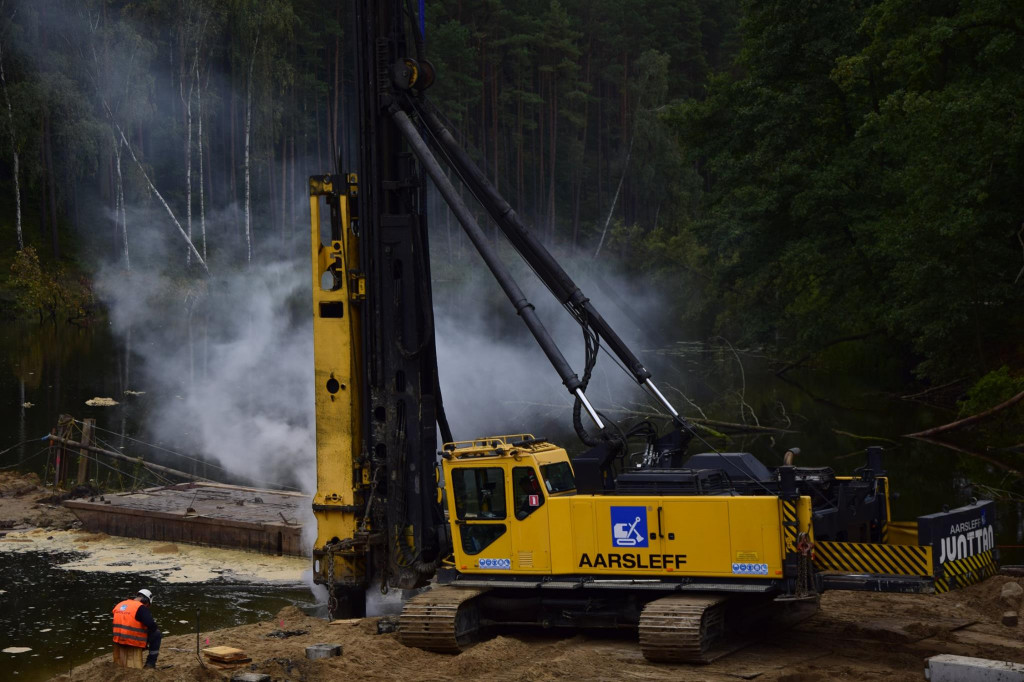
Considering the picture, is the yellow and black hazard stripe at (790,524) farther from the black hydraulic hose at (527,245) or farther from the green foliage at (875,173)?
the green foliage at (875,173)

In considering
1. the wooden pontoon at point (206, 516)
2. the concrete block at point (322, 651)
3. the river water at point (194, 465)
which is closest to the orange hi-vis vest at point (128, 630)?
the concrete block at point (322, 651)

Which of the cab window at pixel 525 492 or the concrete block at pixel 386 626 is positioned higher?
the cab window at pixel 525 492

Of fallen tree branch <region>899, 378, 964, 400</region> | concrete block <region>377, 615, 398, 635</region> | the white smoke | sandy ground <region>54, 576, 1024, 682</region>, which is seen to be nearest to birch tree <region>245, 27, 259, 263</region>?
the white smoke

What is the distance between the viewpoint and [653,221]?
8344 cm

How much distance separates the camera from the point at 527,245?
1523 cm

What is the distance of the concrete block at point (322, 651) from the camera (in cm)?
1308

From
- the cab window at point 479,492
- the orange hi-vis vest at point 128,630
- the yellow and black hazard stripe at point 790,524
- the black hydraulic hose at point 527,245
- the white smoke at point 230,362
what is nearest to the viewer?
the yellow and black hazard stripe at point 790,524

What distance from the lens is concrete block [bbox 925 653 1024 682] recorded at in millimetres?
10734

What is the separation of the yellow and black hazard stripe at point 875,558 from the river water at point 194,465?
24.2ft

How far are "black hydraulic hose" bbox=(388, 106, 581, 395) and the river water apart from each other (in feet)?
21.4

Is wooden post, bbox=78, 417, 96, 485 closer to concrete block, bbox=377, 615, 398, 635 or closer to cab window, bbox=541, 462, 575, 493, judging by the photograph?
concrete block, bbox=377, 615, 398, 635

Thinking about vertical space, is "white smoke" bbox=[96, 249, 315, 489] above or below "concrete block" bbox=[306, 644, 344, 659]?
above

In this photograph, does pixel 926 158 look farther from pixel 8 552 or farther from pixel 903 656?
pixel 8 552

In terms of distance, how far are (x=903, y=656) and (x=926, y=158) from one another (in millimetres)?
20822
